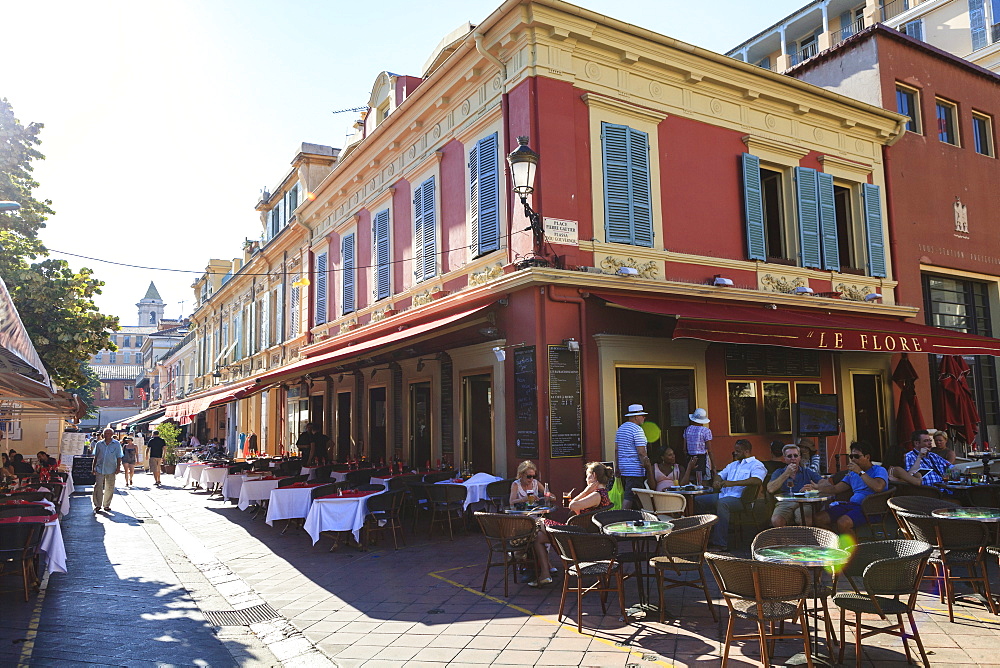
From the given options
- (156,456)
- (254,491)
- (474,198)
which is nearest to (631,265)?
(474,198)

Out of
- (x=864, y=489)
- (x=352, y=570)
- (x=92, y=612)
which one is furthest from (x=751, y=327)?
(x=92, y=612)

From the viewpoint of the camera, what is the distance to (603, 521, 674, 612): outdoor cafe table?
534 centimetres

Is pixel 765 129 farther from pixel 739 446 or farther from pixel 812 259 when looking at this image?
pixel 739 446

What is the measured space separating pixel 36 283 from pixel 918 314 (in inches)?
658

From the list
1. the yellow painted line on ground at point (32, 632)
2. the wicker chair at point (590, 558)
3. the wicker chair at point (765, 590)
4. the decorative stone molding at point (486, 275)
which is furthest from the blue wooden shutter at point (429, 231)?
the wicker chair at point (765, 590)

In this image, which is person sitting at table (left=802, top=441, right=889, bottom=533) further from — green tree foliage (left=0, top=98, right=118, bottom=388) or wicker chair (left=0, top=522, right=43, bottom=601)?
green tree foliage (left=0, top=98, right=118, bottom=388)

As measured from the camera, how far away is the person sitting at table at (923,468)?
761cm

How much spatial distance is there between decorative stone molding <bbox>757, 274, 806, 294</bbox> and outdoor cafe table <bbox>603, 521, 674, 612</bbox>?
679 cm

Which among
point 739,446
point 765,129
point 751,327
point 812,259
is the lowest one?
point 739,446

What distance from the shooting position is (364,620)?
18.7 feet

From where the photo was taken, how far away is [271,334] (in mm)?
22328

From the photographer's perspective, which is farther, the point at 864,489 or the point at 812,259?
the point at 812,259

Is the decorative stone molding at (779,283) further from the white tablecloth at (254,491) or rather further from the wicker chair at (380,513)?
the white tablecloth at (254,491)

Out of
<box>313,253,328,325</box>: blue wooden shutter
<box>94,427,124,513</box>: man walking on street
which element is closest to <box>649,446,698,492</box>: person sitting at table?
<box>94,427,124,513</box>: man walking on street
